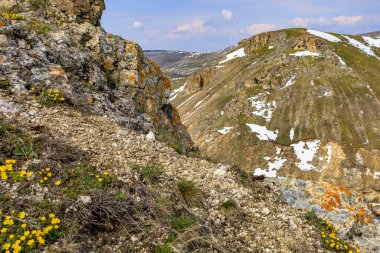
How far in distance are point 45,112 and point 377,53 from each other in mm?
154908

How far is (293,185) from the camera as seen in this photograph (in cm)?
967

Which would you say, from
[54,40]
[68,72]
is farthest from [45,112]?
[54,40]

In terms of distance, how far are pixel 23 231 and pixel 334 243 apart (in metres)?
7.05

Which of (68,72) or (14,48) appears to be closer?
(14,48)

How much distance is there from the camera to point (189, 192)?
25.6 feet

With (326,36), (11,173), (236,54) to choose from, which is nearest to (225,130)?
(326,36)

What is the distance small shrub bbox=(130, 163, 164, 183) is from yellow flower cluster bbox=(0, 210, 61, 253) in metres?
2.69

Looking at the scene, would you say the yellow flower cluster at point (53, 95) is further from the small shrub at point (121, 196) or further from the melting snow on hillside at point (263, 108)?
the melting snow on hillside at point (263, 108)

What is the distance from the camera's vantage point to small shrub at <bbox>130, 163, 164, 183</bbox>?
8.00 m

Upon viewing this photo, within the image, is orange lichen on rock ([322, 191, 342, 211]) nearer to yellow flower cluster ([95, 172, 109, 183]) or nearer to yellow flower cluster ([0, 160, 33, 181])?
yellow flower cluster ([95, 172, 109, 183])

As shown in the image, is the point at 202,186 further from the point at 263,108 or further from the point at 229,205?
the point at 263,108

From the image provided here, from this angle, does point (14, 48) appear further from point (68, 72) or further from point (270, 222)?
point (270, 222)

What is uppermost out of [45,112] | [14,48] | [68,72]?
[14,48]

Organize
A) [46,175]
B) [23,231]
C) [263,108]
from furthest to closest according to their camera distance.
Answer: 1. [263,108]
2. [46,175]
3. [23,231]
